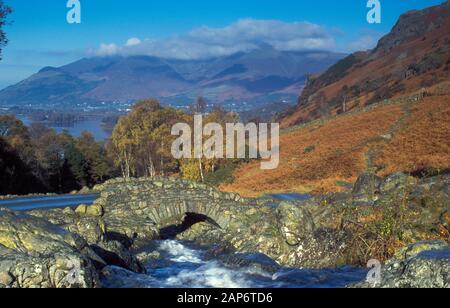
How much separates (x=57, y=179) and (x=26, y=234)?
73.5 metres

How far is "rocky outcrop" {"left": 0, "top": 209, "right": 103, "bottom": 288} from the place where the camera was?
8.89m

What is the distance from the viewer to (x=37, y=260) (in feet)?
30.0

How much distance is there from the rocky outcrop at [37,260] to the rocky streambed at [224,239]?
2 centimetres

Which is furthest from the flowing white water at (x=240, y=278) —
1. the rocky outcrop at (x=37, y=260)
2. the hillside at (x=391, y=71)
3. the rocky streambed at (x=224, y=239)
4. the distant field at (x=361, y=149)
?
the hillside at (x=391, y=71)

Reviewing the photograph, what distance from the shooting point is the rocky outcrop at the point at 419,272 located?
8281 millimetres

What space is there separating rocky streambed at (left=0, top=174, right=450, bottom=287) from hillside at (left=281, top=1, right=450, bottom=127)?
3149 inches

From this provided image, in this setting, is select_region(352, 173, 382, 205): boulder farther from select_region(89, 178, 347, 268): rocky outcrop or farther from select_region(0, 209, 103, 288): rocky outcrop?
select_region(0, 209, 103, 288): rocky outcrop

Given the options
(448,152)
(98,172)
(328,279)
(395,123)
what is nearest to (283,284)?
(328,279)

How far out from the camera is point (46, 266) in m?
9.06

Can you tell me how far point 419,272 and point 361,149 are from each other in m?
52.6

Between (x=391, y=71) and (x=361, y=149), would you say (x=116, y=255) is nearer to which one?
(x=361, y=149)

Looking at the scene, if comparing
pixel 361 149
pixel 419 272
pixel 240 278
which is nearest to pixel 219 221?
pixel 240 278

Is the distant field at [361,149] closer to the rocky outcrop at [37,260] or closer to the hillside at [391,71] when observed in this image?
the hillside at [391,71]

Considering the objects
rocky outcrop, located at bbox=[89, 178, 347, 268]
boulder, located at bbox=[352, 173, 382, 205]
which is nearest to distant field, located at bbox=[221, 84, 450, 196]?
boulder, located at bbox=[352, 173, 382, 205]
